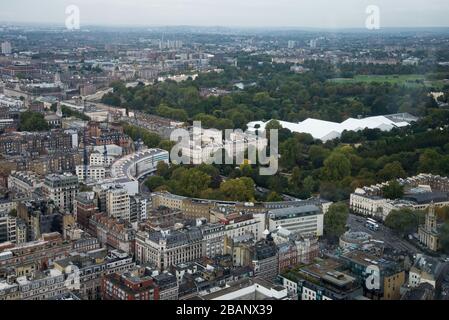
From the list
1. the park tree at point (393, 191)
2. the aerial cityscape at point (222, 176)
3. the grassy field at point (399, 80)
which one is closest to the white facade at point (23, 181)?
the aerial cityscape at point (222, 176)

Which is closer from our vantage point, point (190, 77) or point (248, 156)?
point (248, 156)

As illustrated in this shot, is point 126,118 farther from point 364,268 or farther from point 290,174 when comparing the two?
point 364,268

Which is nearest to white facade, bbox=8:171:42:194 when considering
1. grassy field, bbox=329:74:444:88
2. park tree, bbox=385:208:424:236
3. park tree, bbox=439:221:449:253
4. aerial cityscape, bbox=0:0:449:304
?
aerial cityscape, bbox=0:0:449:304

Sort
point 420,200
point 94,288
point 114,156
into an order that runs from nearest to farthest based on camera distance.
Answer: point 94,288, point 420,200, point 114,156

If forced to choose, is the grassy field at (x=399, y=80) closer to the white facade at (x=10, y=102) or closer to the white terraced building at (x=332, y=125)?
the white terraced building at (x=332, y=125)

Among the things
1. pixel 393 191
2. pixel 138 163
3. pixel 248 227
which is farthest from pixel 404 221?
pixel 138 163
